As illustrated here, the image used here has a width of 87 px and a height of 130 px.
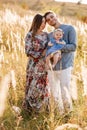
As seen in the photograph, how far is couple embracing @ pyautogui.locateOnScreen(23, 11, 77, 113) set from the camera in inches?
215

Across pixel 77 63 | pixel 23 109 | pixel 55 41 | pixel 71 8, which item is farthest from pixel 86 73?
pixel 71 8

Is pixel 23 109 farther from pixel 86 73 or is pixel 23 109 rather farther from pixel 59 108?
pixel 86 73

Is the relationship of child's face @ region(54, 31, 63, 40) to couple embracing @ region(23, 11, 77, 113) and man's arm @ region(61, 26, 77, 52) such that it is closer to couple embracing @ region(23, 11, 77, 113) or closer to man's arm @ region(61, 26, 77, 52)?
couple embracing @ region(23, 11, 77, 113)

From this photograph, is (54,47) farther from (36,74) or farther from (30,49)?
(36,74)

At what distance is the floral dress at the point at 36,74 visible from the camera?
19.2 feet

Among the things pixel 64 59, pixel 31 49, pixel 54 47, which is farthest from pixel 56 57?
Answer: pixel 31 49

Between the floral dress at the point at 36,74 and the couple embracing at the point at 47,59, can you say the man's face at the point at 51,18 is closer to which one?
the couple embracing at the point at 47,59

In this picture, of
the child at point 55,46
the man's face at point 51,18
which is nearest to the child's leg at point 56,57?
the child at point 55,46

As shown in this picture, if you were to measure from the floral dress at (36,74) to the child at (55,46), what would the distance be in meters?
0.42

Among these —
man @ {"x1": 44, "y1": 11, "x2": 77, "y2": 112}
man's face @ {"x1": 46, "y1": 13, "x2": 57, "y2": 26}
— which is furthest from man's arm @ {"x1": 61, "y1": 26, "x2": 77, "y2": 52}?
man's face @ {"x1": 46, "y1": 13, "x2": 57, "y2": 26}

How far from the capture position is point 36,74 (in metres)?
6.04

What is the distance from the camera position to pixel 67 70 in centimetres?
567

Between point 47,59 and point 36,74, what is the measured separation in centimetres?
61

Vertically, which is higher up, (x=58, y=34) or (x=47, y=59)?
(x=58, y=34)
